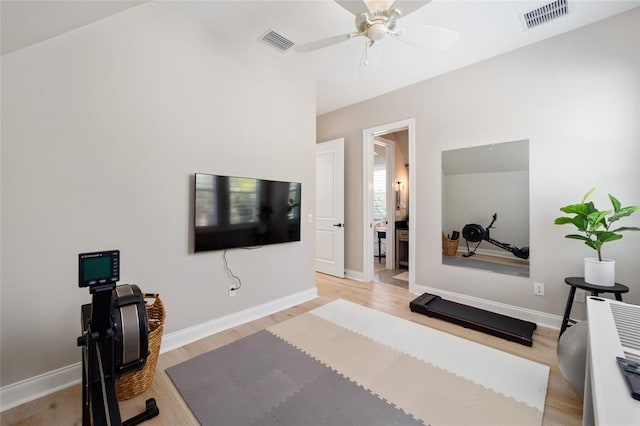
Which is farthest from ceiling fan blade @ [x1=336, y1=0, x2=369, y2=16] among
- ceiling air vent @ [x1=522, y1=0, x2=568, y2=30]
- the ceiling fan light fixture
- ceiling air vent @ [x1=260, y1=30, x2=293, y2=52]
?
ceiling air vent @ [x1=522, y1=0, x2=568, y2=30]

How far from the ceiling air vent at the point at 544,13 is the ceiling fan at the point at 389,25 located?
2.96 ft

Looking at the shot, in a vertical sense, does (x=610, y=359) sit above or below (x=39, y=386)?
above

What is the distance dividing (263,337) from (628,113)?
12.5ft

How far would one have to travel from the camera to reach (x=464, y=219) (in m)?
3.32

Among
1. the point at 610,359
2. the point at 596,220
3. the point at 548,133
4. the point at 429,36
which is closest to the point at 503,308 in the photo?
the point at 596,220

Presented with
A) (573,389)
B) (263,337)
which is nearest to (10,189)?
(263,337)

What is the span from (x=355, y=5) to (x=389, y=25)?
1.08 ft

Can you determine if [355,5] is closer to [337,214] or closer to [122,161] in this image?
[122,161]

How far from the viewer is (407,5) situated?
1.70 metres

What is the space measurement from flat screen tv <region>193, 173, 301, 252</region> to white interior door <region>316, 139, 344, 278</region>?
1.33m

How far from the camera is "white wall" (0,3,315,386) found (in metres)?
1.65

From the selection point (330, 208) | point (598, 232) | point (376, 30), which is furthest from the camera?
point (330, 208)

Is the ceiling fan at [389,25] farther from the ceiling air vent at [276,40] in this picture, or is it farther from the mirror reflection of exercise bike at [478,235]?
the mirror reflection of exercise bike at [478,235]

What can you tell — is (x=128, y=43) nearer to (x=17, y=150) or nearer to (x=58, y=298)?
(x=17, y=150)
